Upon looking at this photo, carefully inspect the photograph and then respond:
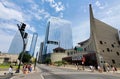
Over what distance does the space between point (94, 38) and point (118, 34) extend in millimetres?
16762

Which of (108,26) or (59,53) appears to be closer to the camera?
(108,26)

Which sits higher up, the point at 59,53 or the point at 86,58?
the point at 59,53

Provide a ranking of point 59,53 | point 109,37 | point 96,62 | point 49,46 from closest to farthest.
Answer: point 96,62
point 109,37
point 59,53
point 49,46

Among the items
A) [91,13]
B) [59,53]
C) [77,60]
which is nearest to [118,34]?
[91,13]

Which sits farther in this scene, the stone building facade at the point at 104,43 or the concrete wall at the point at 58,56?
the concrete wall at the point at 58,56

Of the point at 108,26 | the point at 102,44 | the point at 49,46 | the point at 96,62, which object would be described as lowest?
the point at 96,62

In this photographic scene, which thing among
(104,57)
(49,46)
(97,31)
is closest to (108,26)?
(97,31)

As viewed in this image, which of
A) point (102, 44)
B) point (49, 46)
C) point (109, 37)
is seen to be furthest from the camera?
point (49, 46)

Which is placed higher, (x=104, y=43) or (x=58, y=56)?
(x=58, y=56)

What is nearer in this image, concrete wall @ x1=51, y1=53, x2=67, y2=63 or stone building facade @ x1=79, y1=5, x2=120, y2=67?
stone building facade @ x1=79, y1=5, x2=120, y2=67

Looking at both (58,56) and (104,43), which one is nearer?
(104,43)

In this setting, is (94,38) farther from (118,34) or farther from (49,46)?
(49,46)

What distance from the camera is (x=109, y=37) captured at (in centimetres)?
6962

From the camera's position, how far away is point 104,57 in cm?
6212
